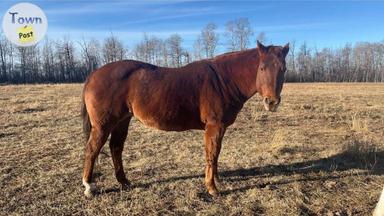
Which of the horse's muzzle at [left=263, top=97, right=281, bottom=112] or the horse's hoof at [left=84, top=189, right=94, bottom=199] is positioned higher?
the horse's muzzle at [left=263, top=97, right=281, bottom=112]

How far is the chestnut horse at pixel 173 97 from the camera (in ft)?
17.5

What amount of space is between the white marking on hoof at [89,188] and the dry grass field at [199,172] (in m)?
0.12

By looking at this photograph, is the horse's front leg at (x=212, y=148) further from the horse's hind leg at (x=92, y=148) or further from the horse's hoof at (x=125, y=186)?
the horse's hind leg at (x=92, y=148)

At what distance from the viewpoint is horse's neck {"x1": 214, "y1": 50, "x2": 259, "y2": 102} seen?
216 inches

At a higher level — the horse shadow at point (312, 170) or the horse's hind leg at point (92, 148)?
the horse's hind leg at point (92, 148)

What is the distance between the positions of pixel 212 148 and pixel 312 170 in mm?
2206

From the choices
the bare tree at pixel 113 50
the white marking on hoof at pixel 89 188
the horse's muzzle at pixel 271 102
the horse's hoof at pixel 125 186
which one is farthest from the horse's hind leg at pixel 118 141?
the bare tree at pixel 113 50

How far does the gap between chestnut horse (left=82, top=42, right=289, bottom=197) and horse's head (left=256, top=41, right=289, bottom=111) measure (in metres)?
0.02

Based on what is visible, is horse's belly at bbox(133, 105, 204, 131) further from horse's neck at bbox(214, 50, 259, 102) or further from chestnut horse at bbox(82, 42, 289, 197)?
horse's neck at bbox(214, 50, 259, 102)

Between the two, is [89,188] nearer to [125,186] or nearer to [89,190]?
[89,190]

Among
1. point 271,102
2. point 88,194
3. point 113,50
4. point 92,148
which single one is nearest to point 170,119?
point 92,148

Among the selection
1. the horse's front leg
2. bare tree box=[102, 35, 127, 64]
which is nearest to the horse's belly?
the horse's front leg

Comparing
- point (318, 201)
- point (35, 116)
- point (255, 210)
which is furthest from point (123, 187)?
point (35, 116)

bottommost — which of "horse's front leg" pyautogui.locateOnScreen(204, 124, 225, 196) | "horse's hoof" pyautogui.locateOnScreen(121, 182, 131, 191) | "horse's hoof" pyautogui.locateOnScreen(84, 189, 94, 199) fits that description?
"horse's hoof" pyautogui.locateOnScreen(121, 182, 131, 191)
